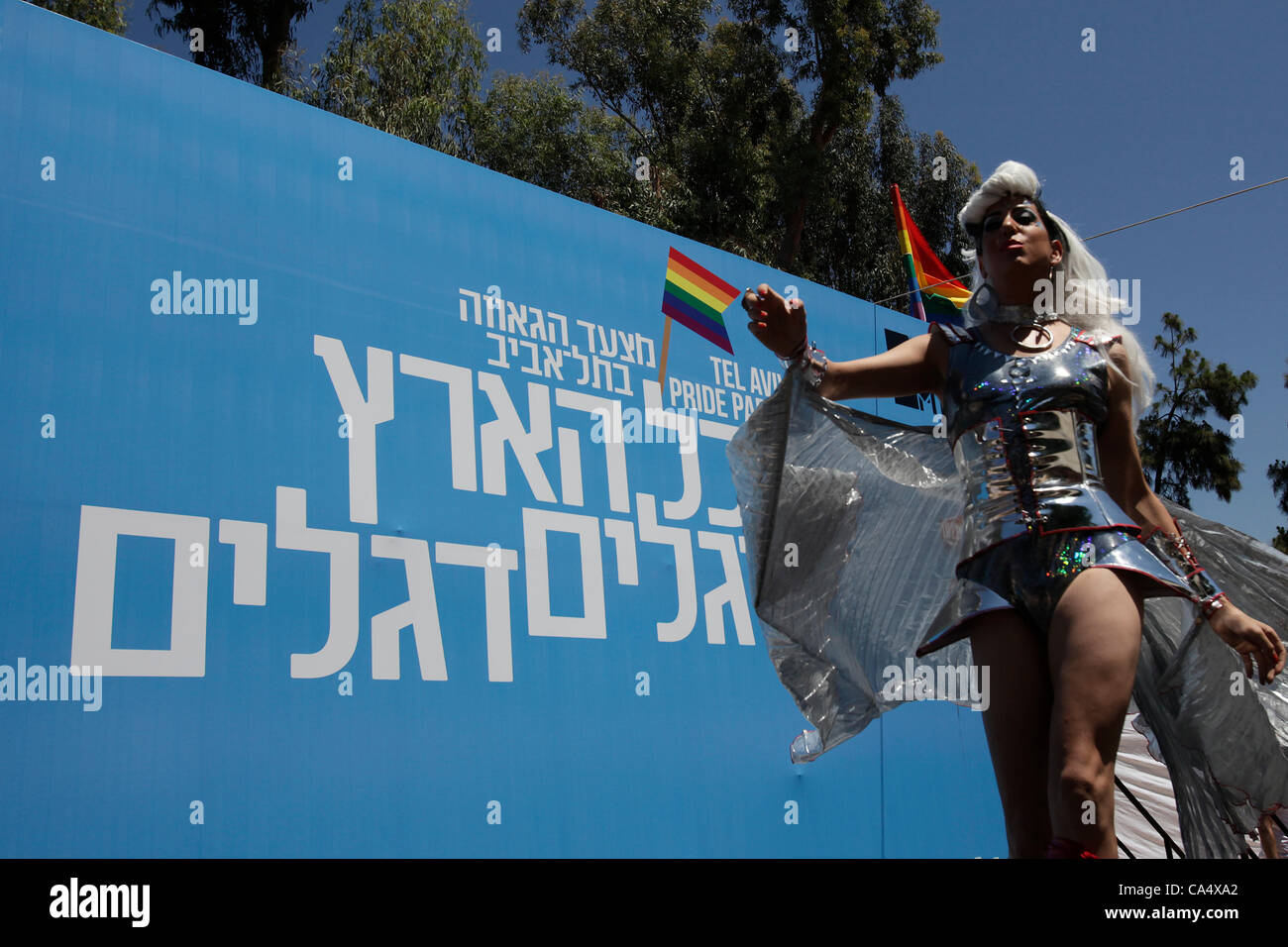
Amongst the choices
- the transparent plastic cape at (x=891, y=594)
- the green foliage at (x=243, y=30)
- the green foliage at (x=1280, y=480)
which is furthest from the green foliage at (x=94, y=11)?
the green foliage at (x=1280, y=480)

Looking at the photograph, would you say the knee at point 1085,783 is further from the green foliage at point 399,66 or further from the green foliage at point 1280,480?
the green foliage at point 1280,480

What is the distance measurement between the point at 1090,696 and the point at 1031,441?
47 centimetres

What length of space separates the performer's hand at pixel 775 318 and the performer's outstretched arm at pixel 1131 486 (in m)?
0.59

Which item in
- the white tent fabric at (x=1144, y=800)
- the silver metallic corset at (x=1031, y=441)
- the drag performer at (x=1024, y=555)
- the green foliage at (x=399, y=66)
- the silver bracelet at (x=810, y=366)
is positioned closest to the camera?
the drag performer at (x=1024, y=555)

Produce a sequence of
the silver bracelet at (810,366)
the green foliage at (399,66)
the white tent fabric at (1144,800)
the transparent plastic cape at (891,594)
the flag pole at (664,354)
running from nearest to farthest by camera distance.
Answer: the silver bracelet at (810,366)
the transparent plastic cape at (891,594)
the flag pole at (664,354)
the white tent fabric at (1144,800)
the green foliage at (399,66)

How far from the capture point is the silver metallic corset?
1.72 m

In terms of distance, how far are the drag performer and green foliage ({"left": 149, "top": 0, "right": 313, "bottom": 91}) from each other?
40.6ft

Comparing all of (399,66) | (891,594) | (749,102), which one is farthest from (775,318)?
(749,102)

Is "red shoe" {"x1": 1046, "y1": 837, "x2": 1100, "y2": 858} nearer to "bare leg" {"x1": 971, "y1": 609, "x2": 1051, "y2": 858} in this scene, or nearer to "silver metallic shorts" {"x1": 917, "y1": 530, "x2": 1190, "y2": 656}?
"bare leg" {"x1": 971, "y1": 609, "x2": 1051, "y2": 858}

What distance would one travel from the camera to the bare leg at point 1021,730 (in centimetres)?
161

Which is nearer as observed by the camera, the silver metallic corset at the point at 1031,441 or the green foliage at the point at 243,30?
the silver metallic corset at the point at 1031,441

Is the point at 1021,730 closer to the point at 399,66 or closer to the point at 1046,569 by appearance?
the point at 1046,569
